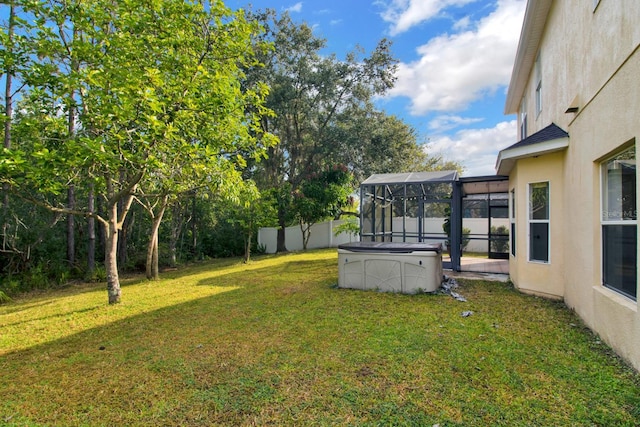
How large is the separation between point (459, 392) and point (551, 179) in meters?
4.67

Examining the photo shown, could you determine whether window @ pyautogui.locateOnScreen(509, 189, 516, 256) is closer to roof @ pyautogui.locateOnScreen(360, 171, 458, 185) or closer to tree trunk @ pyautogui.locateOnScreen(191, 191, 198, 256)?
roof @ pyautogui.locateOnScreen(360, 171, 458, 185)

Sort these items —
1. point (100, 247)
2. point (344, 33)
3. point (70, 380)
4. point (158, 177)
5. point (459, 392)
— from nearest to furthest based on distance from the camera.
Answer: point (459, 392) → point (70, 380) → point (158, 177) → point (100, 247) → point (344, 33)

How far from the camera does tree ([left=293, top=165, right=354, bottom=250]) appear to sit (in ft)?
48.7

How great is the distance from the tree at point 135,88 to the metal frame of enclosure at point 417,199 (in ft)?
18.9

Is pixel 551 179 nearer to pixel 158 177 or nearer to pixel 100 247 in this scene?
pixel 158 177

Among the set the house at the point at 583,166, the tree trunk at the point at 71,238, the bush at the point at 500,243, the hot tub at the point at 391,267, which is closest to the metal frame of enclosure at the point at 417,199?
the bush at the point at 500,243

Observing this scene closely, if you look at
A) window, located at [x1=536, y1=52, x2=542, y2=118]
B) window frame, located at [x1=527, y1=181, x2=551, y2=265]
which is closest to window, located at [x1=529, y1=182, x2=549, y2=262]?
window frame, located at [x1=527, y1=181, x2=551, y2=265]

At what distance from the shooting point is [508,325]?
4.51 metres

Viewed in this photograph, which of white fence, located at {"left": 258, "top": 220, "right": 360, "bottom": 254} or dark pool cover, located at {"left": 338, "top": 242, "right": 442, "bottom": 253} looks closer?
dark pool cover, located at {"left": 338, "top": 242, "right": 442, "bottom": 253}

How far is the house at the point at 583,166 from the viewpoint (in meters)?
3.22

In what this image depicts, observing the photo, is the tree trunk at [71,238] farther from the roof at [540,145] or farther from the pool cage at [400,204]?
the roof at [540,145]

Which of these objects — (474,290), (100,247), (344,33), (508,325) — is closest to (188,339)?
(508,325)

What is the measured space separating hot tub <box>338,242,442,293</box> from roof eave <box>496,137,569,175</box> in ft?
7.21

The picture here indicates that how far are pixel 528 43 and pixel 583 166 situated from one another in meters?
4.18
